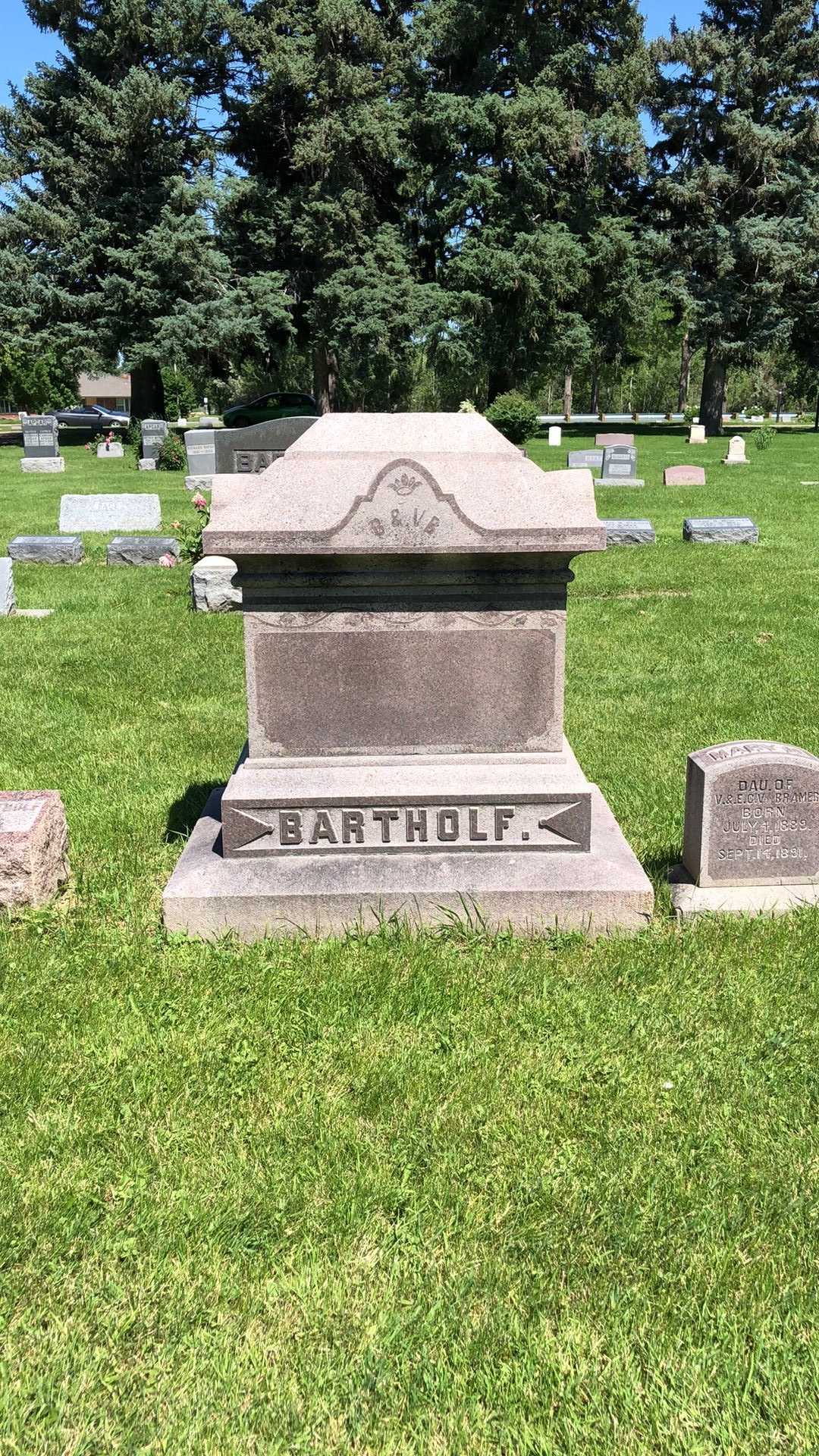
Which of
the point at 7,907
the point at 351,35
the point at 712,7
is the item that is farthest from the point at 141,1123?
the point at 712,7

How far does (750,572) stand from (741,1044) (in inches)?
381

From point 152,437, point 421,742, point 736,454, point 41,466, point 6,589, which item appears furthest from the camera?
point 152,437

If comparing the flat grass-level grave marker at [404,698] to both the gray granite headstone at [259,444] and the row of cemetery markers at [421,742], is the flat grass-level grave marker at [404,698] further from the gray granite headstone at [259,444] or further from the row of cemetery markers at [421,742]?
the gray granite headstone at [259,444]

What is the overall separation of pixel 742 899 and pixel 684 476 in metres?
18.6

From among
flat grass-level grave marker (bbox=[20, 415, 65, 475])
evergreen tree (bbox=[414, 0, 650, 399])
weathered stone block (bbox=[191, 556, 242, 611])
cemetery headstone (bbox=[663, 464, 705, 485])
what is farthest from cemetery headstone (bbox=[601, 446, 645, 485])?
evergreen tree (bbox=[414, 0, 650, 399])

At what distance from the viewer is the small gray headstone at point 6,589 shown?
10547 millimetres

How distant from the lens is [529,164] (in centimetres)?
3422

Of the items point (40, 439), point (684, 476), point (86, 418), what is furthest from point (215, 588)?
point (86, 418)

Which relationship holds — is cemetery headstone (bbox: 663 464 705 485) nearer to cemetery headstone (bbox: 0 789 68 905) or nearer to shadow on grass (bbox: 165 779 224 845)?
shadow on grass (bbox: 165 779 224 845)

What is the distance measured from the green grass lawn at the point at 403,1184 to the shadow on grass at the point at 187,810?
2.8 inches

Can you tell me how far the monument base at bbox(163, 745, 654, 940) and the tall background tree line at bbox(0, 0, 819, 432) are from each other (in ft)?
98.4

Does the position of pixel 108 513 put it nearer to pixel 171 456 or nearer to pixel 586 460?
pixel 171 456

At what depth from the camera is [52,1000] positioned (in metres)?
3.87

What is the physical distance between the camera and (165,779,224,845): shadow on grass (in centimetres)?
536
